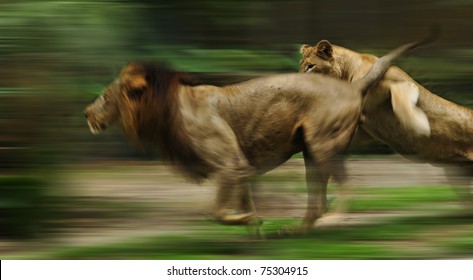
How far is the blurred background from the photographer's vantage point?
6363mm

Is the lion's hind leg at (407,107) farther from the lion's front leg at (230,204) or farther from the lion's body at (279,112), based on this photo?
the lion's front leg at (230,204)

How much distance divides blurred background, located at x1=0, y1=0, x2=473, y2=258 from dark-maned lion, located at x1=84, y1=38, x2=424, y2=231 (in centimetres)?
21

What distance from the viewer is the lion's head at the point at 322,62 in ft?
24.3

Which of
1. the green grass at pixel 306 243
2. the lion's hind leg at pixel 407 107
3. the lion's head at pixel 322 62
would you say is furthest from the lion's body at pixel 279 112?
the lion's head at pixel 322 62

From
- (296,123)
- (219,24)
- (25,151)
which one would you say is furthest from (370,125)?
(25,151)

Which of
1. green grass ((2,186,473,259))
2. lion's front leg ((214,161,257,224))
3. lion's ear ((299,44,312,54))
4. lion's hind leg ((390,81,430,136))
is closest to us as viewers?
green grass ((2,186,473,259))

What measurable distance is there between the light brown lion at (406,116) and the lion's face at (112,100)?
1627 millimetres

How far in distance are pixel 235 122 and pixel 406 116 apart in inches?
59.3

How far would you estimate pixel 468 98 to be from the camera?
8.24 metres

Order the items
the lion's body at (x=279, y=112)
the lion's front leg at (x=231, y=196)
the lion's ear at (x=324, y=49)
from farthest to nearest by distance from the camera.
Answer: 1. the lion's ear at (x=324, y=49)
2. the lion's body at (x=279, y=112)
3. the lion's front leg at (x=231, y=196)

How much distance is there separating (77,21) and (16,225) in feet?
5.06

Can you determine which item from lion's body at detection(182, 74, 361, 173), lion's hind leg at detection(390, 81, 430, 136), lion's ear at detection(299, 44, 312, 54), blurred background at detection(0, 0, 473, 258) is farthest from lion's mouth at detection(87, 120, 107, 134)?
lion's hind leg at detection(390, 81, 430, 136)

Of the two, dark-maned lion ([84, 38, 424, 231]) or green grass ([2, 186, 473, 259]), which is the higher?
dark-maned lion ([84, 38, 424, 231])

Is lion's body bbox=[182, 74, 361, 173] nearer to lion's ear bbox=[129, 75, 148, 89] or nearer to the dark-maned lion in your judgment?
the dark-maned lion
